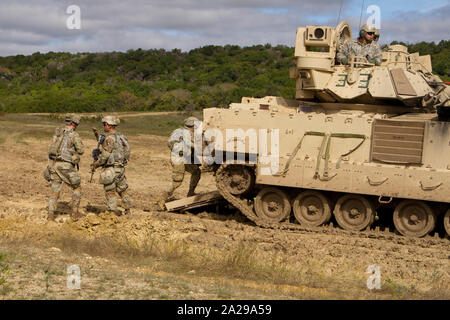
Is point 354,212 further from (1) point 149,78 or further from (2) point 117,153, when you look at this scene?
(1) point 149,78

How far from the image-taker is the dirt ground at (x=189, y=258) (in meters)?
6.72

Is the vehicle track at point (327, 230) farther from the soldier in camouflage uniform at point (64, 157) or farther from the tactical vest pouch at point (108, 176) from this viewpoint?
the soldier in camouflage uniform at point (64, 157)

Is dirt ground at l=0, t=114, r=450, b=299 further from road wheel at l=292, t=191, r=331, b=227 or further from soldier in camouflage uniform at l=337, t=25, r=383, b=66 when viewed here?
soldier in camouflage uniform at l=337, t=25, r=383, b=66

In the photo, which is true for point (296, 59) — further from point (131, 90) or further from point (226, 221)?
point (131, 90)

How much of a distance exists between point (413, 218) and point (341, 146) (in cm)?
163

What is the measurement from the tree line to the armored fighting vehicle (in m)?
19.5

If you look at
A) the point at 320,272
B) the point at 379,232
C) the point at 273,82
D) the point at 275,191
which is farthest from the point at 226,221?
the point at 273,82

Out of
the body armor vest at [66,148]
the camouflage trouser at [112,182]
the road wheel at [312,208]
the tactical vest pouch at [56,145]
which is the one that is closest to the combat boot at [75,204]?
the camouflage trouser at [112,182]

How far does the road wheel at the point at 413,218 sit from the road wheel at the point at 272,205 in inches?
73.3

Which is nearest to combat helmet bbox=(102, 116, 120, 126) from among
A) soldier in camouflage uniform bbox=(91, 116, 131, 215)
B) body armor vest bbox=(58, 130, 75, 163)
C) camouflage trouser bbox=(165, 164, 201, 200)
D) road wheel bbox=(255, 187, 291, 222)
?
soldier in camouflage uniform bbox=(91, 116, 131, 215)

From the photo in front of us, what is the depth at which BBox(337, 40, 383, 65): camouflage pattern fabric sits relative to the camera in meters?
11.3

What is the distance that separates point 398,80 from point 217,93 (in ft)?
88.2

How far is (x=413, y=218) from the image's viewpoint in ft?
34.0

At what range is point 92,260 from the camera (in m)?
8.09
